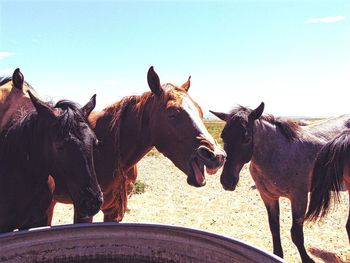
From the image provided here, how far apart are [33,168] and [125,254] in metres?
1.03

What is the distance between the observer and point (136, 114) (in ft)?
9.95

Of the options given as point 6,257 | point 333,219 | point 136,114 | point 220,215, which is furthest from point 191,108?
point 333,219

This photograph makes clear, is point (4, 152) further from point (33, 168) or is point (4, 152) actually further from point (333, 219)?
point (333, 219)

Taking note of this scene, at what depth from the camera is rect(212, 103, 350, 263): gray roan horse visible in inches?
161

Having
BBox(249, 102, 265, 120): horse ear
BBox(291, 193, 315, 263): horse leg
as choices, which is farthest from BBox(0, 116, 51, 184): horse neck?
BBox(291, 193, 315, 263): horse leg

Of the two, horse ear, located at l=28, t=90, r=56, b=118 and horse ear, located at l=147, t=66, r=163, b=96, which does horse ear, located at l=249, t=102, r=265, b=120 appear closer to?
horse ear, located at l=147, t=66, r=163, b=96

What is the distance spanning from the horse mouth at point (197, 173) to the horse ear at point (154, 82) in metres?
0.75

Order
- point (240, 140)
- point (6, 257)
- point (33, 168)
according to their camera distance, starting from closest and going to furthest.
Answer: point (6, 257) < point (33, 168) < point (240, 140)

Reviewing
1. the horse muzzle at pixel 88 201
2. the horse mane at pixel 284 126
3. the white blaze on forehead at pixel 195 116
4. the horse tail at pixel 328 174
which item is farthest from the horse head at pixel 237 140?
the horse muzzle at pixel 88 201

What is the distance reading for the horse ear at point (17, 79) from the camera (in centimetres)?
292

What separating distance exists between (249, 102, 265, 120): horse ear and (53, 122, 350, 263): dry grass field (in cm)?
172

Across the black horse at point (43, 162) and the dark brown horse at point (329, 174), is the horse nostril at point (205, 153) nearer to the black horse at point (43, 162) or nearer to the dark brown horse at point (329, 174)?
the black horse at point (43, 162)

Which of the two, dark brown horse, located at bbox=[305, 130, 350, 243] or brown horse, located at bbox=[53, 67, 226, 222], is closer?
brown horse, located at bbox=[53, 67, 226, 222]

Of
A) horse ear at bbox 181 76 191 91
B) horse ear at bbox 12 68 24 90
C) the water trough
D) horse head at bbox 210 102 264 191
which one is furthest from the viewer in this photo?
horse head at bbox 210 102 264 191
